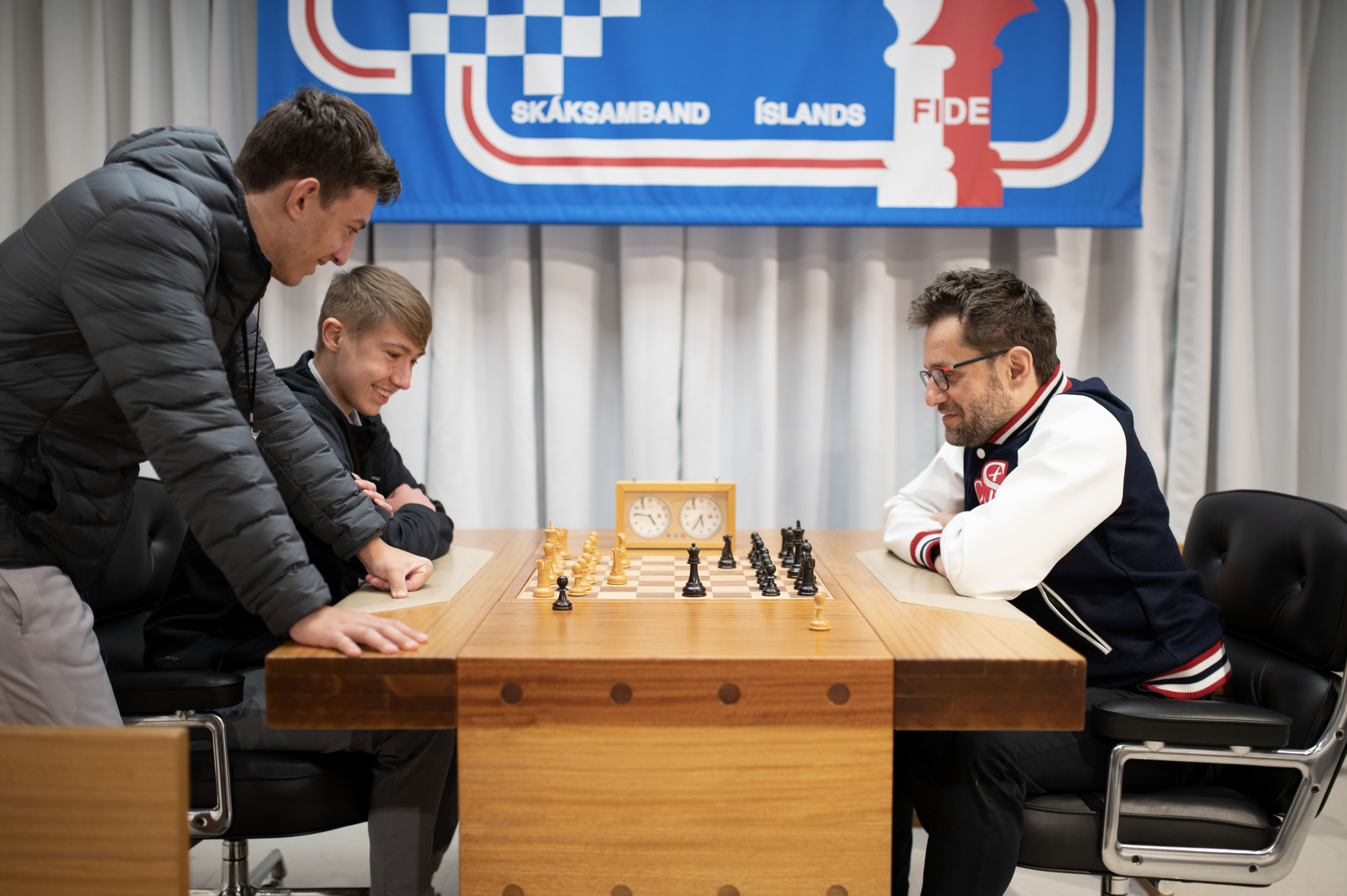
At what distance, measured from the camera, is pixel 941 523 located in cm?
220

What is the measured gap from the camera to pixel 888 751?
1.40 meters

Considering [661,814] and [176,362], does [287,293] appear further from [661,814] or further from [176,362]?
[661,814]

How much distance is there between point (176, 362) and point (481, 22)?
224 cm

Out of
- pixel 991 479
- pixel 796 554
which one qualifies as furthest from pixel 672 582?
pixel 991 479

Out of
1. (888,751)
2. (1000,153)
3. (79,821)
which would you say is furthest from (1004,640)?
(1000,153)

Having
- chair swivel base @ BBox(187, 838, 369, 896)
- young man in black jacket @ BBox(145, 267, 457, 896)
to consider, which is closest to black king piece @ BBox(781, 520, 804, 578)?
young man in black jacket @ BBox(145, 267, 457, 896)

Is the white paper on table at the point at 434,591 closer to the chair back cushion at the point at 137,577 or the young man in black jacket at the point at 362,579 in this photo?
the young man in black jacket at the point at 362,579

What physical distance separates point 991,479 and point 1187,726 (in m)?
0.68

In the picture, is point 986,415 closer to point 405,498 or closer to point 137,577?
point 405,498

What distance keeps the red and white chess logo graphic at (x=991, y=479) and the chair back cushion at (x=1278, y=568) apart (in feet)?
1.89

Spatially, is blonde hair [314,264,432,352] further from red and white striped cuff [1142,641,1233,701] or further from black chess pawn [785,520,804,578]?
red and white striped cuff [1142,641,1233,701]

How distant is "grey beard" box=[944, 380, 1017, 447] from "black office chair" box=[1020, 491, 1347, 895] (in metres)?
0.66

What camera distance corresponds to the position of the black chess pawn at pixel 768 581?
1782mm

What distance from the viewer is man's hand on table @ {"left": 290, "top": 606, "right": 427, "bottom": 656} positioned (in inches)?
54.9
